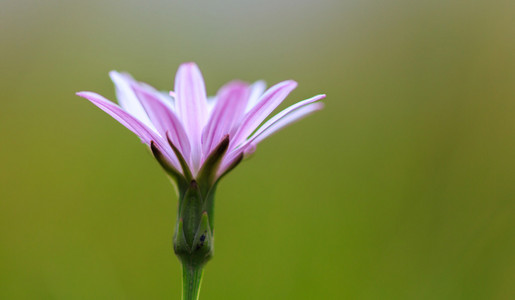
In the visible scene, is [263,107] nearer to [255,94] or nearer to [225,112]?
[225,112]

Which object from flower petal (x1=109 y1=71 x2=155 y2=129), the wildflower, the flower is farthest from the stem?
flower petal (x1=109 y1=71 x2=155 y2=129)

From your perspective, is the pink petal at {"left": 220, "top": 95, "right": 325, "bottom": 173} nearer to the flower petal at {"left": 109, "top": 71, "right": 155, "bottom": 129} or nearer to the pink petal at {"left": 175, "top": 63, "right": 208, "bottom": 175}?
the pink petal at {"left": 175, "top": 63, "right": 208, "bottom": 175}

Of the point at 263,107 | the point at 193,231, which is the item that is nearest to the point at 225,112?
the point at 263,107

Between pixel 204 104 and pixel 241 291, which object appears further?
pixel 241 291

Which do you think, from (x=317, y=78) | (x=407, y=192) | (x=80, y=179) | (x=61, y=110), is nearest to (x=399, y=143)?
(x=407, y=192)

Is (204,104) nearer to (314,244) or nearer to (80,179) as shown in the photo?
(314,244)

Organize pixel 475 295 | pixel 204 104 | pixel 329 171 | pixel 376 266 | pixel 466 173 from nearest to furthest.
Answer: pixel 204 104 < pixel 475 295 < pixel 376 266 < pixel 466 173 < pixel 329 171

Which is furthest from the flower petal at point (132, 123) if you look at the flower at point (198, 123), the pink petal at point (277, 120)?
the pink petal at point (277, 120)
